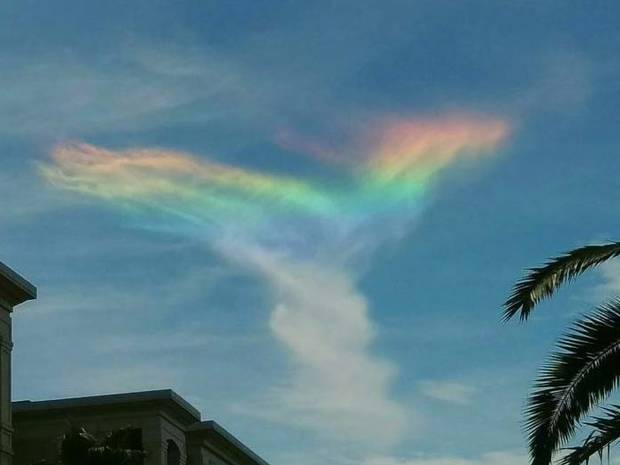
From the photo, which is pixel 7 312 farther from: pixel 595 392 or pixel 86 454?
pixel 595 392

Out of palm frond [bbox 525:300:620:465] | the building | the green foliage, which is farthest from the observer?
the building

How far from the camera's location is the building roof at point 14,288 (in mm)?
43750

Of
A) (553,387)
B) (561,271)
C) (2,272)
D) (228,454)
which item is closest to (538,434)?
(553,387)

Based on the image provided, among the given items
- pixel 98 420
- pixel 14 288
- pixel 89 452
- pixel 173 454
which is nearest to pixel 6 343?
pixel 14 288

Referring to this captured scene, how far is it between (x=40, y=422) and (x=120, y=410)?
3.27 metres

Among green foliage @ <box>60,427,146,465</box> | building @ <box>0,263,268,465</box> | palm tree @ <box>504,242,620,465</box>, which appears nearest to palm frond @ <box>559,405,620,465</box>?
palm tree @ <box>504,242,620,465</box>

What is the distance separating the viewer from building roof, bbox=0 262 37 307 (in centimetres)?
4375

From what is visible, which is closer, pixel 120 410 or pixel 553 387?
pixel 553 387

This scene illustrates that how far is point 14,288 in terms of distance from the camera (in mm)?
44625

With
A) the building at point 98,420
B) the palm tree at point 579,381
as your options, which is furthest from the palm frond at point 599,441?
the building at point 98,420

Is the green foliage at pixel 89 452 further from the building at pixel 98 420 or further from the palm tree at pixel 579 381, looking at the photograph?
the palm tree at pixel 579 381

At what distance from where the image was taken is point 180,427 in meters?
57.2

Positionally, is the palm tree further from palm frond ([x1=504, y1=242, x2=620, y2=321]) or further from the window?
the window

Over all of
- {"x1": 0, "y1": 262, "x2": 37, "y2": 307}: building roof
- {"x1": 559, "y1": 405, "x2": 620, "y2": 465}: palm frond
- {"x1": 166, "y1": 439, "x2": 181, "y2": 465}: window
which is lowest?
{"x1": 559, "y1": 405, "x2": 620, "y2": 465}: palm frond
